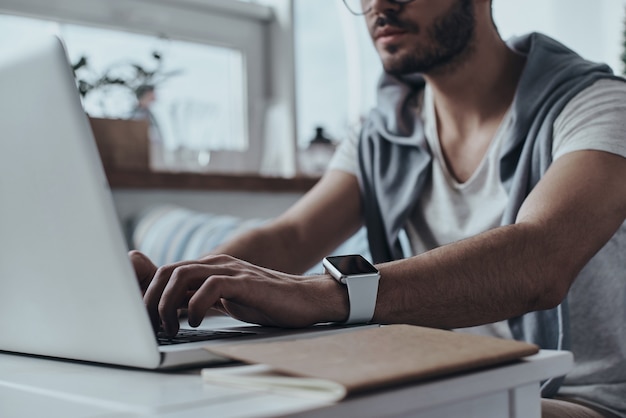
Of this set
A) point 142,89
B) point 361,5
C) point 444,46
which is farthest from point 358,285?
point 142,89

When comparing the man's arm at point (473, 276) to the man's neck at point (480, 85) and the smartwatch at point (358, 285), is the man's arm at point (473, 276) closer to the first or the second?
the smartwatch at point (358, 285)

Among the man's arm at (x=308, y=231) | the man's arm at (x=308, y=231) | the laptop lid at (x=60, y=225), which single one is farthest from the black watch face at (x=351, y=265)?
the man's arm at (x=308, y=231)

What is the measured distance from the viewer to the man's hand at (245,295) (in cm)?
73

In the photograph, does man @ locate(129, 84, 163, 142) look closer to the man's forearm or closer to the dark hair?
the dark hair

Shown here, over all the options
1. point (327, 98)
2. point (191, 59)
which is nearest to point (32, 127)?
point (191, 59)

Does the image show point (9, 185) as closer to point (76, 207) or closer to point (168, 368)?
point (76, 207)

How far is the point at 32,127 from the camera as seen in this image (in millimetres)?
653

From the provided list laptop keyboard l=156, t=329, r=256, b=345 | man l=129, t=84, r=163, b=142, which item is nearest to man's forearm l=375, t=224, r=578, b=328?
laptop keyboard l=156, t=329, r=256, b=345

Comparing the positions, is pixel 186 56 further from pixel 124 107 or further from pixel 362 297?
pixel 362 297

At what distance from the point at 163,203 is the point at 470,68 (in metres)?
1.22

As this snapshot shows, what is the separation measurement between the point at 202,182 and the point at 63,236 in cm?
183

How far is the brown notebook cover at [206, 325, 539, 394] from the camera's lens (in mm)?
532

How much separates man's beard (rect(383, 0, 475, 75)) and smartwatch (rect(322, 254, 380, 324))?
31.7 inches

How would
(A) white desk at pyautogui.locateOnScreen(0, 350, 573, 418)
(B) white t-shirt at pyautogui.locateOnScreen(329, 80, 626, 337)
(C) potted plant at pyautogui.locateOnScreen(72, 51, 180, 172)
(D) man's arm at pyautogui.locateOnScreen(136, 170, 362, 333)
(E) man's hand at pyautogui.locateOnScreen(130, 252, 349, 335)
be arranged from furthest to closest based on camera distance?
(C) potted plant at pyautogui.locateOnScreen(72, 51, 180, 172) < (D) man's arm at pyautogui.locateOnScreen(136, 170, 362, 333) < (B) white t-shirt at pyautogui.locateOnScreen(329, 80, 626, 337) < (E) man's hand at pyautogui.locateOnScreen(130, 252, 349, 335) < (A) white desk at pyautogui.locateOnScreen(0, 350, 573, 418)
